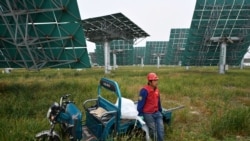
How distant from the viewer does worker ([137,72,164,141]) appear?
4859mm

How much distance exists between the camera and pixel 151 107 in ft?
16.1

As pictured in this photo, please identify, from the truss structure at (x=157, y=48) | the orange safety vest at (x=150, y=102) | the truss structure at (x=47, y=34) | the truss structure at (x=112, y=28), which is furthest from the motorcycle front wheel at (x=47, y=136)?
the truss structure at (x=157, y=48)

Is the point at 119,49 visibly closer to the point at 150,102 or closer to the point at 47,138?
the point at 150,102

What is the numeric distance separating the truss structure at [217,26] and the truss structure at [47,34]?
51.5 feet

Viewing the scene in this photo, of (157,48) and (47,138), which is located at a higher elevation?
(157,48)

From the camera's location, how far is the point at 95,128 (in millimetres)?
4668

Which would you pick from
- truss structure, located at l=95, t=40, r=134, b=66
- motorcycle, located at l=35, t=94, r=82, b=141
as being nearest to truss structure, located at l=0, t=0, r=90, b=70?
motorcycle, located at l=35, t=94, r=82, b=141

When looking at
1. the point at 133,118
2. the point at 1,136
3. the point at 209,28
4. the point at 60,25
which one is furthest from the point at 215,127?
the point at 209,28

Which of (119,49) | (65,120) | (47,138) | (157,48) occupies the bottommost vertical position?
(47,138)

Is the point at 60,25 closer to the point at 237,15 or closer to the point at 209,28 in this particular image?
the point at 209,28

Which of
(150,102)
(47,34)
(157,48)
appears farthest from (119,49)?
(150,102)

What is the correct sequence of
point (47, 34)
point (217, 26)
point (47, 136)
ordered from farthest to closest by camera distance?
1. point (217, 26)
2. point (47, 34)
3. point (47, 136)

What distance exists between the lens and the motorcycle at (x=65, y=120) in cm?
407

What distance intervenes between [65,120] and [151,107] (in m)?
1.75
